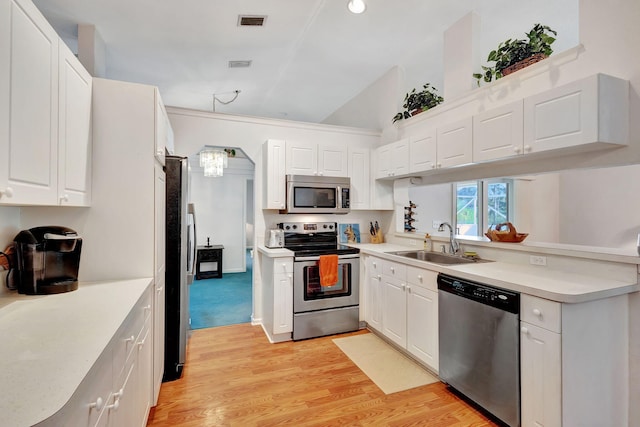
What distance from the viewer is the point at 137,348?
1.64 metres

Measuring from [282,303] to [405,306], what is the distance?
4.16 feet

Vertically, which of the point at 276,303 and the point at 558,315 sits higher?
the point at 558,315

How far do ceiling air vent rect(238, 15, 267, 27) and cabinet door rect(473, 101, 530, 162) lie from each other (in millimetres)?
2078

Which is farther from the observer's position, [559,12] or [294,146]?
[294,146]

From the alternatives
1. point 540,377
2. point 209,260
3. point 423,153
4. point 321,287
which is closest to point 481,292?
point 540,377

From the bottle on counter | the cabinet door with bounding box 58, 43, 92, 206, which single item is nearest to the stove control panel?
the bottle on counter

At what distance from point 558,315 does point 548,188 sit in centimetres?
222

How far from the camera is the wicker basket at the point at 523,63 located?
7.75ft

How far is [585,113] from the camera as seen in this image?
72.7 inches

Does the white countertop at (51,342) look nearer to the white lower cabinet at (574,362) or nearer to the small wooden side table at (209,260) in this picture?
the white lower cabinet at (574,362)

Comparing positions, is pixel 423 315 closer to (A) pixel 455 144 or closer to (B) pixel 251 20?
(A) pixel 455 144

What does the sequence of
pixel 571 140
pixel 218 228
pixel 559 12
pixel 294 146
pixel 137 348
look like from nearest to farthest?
pixel 137 348 → pixel 571 140 → pixel 559 12 → pixel 294 146 → pixel 218 228

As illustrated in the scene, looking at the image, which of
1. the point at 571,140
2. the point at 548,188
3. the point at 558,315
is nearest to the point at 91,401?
the point at 558,315

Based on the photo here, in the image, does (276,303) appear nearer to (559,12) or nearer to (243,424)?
(243,424)
